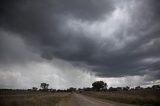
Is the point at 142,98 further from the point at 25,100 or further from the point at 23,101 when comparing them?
the point at 23,101

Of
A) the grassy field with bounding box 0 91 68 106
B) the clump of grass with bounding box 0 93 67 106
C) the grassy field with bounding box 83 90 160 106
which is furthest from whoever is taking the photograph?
the grassy field with bounding box 83 90 160 106

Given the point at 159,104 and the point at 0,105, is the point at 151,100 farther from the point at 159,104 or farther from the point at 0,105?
the point at 0,105

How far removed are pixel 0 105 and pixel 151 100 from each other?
22.5 metres

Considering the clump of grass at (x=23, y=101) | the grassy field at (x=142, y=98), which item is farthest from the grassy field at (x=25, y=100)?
the grassy field at (x=142, y=98)

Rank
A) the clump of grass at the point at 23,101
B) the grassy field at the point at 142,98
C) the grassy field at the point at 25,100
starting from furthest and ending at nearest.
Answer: the grassy field at the point at 142,98
the grassy field at the point at 25,100
the clump of grass at the point at 23,101

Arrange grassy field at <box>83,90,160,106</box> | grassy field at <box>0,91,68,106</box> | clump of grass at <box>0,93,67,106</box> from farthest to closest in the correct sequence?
grassy field at <box>83,90,160,106</box> < grassy field at <box>0,91,68,106</box> < clump of grass at <box>0,93,67,106</box>

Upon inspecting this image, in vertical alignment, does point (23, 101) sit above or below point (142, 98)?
below

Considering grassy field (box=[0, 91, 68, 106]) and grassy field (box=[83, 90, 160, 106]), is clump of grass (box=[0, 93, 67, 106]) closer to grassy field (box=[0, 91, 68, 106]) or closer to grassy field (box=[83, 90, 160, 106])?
grassy field (box=[0, 91, 68, 106])

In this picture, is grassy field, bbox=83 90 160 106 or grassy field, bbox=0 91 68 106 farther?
grassy field, bbox=83 90 160 106

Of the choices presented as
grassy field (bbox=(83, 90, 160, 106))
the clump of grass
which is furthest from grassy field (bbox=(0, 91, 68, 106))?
grassy field (bbox=(83, 90, 160, 106))

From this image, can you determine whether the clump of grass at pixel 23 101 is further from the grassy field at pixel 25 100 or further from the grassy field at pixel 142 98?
the grassy field at pixel 142 98

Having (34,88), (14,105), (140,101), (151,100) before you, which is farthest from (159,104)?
(34,88)

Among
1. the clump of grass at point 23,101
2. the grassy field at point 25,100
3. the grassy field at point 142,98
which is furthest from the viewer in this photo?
the grassy field at point 142,98

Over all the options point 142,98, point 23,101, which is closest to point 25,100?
point 23,101
